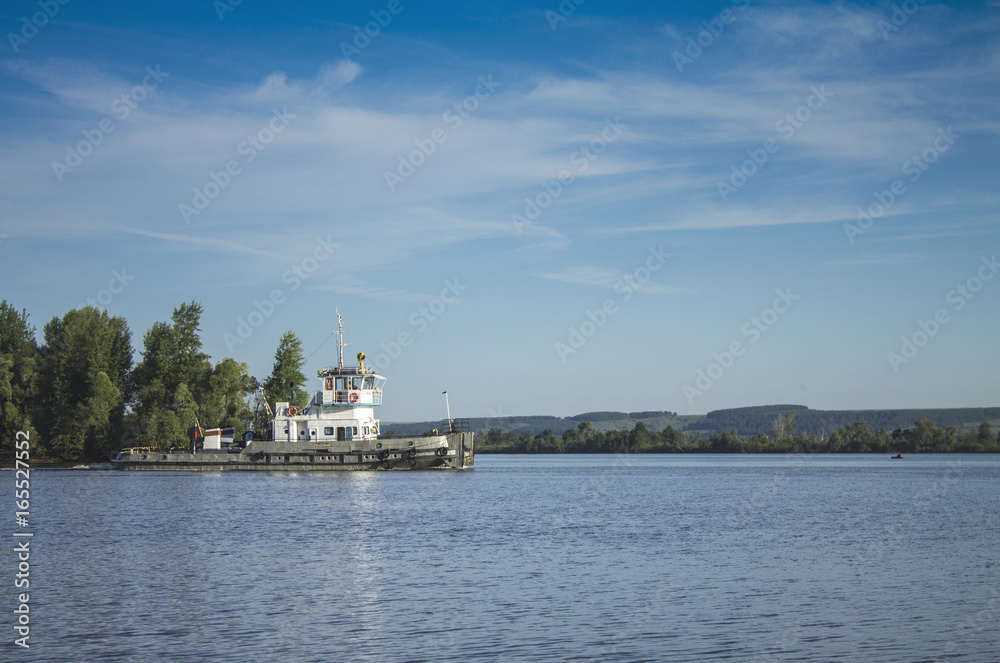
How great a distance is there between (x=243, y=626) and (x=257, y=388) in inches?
3530

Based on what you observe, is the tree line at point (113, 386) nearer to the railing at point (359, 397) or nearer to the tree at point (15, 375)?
the tree at point (15, 375)

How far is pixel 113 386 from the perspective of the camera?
97.6 m

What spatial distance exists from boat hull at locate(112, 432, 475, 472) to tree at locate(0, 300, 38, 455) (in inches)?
692

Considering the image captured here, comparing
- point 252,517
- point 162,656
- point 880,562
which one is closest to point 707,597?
point 880,562

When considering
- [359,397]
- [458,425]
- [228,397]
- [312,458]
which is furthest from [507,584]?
[228,397]

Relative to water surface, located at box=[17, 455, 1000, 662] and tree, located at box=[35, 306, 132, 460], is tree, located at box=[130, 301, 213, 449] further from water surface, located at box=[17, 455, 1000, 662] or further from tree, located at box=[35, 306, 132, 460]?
water surface, located at box=[17, 455, 1000, 662]

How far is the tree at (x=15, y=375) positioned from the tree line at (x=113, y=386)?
0.11 meters

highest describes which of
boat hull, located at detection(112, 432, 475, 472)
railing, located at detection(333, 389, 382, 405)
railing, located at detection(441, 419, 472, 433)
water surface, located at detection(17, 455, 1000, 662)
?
railing, located at detection(333, 389, 382, 405)

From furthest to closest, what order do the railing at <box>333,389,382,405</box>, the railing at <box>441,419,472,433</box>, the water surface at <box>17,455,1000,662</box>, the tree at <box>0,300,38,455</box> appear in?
the tree at <box>0,300,38,455</box>
the railing at <box>441,419,472,433</box>
the railing at <box>333,389,382,405</box>
the water surface at <box>17,455,1000,662</box>

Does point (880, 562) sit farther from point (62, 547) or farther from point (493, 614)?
point (62, 547)

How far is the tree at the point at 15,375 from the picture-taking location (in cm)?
9506

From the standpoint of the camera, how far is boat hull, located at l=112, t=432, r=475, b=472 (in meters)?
76.9

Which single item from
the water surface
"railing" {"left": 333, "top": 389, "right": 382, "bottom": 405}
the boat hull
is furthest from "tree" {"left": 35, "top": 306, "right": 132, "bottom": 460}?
the water surface

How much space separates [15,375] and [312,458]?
4235 centimetres
